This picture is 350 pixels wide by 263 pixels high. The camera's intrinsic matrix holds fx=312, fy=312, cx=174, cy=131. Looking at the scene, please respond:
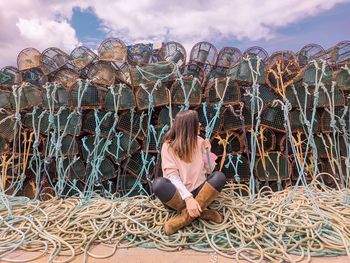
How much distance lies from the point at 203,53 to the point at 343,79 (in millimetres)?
1863

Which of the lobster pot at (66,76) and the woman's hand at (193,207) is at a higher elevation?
the lobster pot at (66,76)

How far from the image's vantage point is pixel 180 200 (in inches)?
107

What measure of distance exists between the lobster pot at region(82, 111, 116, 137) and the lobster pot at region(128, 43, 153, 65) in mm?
944

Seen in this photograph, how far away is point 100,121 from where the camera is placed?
3871 millimetres

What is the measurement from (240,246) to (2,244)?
2048mm

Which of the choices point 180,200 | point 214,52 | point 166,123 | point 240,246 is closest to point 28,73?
point 166,123

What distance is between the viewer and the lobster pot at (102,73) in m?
4.16

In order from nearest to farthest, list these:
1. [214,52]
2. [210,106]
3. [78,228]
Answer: [78,228]
[210,106]
[214,52]

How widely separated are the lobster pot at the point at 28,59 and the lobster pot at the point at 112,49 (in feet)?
3.76

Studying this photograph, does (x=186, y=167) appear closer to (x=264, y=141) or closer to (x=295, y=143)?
(x=264, y=141)

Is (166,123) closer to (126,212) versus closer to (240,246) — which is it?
(126,212)

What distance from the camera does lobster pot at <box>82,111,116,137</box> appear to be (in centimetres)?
388

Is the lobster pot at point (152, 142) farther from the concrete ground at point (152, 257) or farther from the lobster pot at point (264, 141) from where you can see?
the concrete ground at point (152, 257)

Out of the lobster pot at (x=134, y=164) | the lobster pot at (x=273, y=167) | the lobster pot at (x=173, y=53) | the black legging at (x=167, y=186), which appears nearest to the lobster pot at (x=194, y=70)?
the lobster pot at (x=173, y=53)
